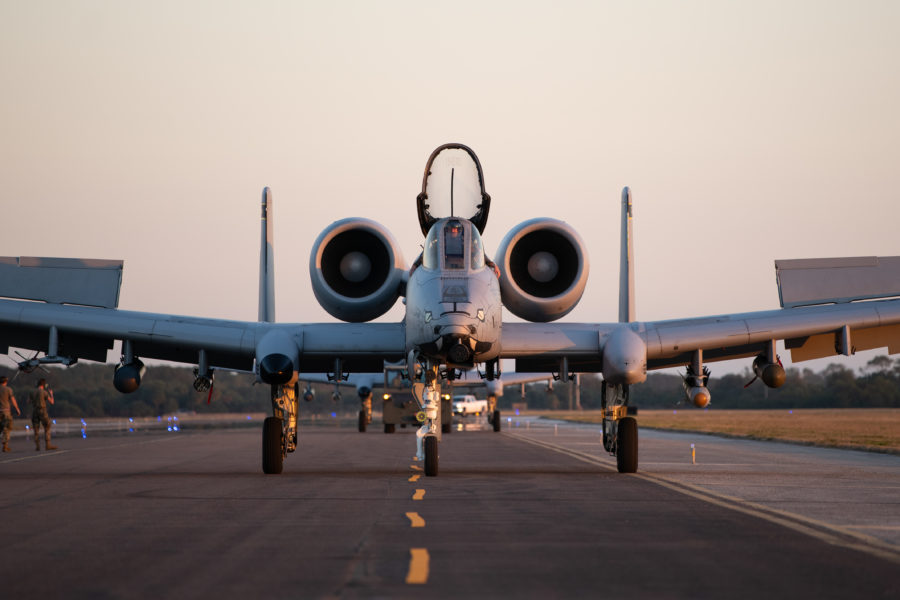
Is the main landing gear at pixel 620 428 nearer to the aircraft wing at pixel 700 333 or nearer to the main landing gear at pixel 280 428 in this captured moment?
the aircraft wing at pixel 700 333

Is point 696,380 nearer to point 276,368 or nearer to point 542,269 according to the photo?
point 542,269

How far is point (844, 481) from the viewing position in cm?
1819

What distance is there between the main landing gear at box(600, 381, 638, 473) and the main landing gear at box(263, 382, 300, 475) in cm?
602

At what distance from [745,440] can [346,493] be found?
86.3ft

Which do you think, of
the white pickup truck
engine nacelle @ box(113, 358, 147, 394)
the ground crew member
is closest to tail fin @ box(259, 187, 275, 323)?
engine nacelle @ box(113, 358, 147, 394)

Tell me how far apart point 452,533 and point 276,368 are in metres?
9.15

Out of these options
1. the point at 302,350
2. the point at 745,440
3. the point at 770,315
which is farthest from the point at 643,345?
the point at 745,440

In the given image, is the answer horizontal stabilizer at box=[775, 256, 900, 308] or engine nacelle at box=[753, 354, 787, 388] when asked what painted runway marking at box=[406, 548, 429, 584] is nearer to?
engine nacelle at box=[753, 354, 787, 388]

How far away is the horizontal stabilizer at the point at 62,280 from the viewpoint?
817 inches

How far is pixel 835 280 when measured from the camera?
69.8 ft

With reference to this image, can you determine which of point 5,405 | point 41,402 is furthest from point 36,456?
point 41,402

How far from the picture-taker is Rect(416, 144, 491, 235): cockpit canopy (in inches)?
776

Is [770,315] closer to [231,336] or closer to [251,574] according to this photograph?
[231,336]

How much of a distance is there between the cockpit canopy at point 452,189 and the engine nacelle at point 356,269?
122 cm
